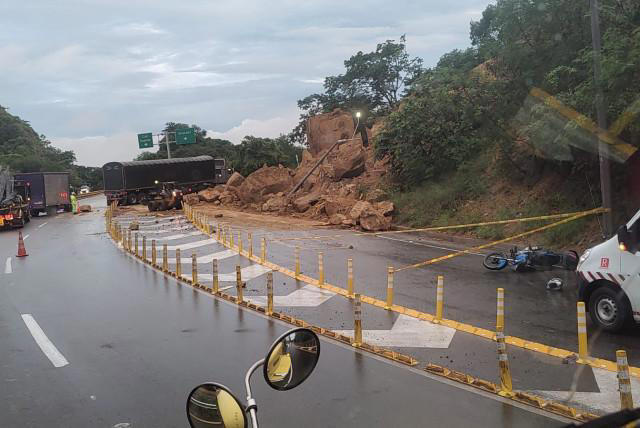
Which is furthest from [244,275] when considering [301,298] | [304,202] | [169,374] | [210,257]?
[304,202]

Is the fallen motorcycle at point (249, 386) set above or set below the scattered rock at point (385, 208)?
above

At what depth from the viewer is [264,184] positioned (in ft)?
137

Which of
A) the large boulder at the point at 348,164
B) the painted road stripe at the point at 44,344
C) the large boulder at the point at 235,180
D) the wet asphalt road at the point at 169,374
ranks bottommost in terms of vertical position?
the wet asphalt road at the point at 169,374

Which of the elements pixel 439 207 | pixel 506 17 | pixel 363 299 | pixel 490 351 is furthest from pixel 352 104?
pixel 490 351

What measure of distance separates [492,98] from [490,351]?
54.8 ft

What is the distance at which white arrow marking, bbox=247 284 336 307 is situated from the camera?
38.4ft

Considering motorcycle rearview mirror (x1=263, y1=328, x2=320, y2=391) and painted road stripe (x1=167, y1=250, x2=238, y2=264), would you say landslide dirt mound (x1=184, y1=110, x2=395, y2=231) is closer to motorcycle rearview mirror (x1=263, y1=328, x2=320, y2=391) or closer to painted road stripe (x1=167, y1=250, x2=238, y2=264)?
painted road stripe (x1=167, y1=250, x2=238, y2=264)

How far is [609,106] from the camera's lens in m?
15.4

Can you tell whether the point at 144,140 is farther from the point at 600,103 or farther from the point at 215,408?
the point at 215,408

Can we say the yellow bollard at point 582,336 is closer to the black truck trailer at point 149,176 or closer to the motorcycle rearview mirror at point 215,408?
the motorcycle rearview mirror at point 215,408

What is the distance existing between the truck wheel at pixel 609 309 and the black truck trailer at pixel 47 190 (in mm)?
40237

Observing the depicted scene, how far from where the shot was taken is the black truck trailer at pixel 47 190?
1676 inches

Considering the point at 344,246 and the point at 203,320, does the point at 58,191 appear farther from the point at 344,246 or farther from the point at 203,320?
the point at 203,320

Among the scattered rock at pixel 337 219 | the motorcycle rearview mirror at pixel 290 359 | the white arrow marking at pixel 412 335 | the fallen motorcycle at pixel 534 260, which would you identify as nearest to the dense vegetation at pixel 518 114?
the scattered rock at pixel 337 219
